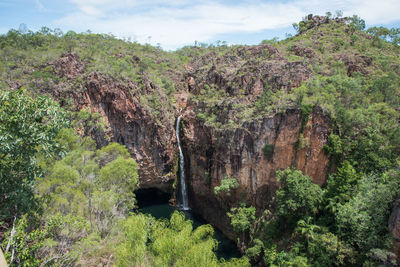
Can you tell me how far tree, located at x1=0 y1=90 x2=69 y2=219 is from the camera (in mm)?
7941

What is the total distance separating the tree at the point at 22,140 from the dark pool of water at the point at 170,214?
1564 centimetres

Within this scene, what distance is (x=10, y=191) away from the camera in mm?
9094

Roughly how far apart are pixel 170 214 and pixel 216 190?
25.5ft

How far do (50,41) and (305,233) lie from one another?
36.4 m

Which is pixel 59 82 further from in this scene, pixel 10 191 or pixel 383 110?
pixel 383 110

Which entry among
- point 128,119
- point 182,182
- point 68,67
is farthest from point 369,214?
point 68,67

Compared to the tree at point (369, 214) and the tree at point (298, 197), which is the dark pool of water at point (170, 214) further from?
the tree at point (369, 214)

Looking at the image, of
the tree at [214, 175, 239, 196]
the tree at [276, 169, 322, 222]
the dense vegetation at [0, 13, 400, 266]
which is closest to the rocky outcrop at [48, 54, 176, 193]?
the dense vegetation at [0, 13, 400, 266]

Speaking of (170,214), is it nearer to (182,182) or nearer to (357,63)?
(182,182)

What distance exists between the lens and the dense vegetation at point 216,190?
9078mm

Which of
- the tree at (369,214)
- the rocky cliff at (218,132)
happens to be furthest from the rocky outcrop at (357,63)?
the tree at (369,214)

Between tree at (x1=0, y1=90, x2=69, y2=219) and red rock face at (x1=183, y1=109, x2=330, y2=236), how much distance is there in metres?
15.2

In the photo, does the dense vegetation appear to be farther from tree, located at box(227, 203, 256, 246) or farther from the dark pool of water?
Answer: the dark pool of water

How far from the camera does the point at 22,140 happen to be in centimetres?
816
